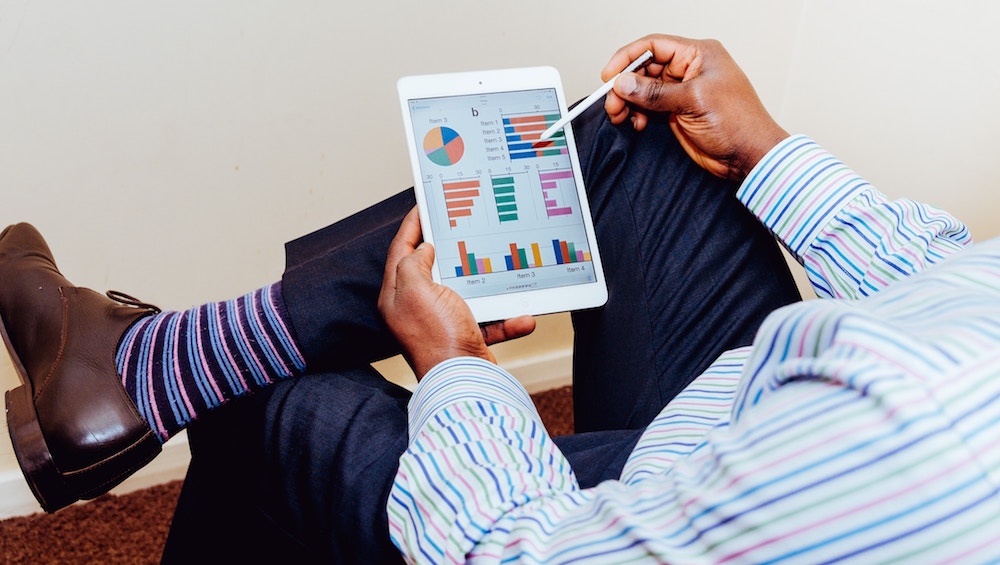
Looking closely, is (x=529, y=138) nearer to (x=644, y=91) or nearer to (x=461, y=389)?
(x=644, y=91)

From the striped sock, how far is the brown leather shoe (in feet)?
0.05

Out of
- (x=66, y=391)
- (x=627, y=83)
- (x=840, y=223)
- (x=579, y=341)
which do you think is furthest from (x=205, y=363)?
(x=840, y=223)

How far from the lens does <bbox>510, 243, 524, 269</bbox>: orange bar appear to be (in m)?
0.80

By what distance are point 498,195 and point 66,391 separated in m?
0.44

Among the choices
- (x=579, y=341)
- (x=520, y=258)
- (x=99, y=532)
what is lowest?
(x=99, y=532)

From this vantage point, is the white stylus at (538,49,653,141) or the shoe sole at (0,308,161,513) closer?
the shoe sole at (0,308,161,513)

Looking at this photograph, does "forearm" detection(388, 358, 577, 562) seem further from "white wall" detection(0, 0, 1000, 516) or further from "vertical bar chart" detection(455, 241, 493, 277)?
"white wall" detection(0, 0, 1000, 516)

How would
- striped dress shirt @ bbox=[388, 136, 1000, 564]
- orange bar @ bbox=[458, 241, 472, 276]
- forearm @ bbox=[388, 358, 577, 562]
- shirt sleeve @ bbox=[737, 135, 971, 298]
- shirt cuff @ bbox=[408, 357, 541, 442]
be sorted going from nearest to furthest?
striped dress shirt @ bbox=[388, 136, 1000, 564] → forearm @ bbox=[388, 358, 577, 562] → shirt cuff @ bbox=[408, 357, 541, 442] → shirt sleeve @ bbox=[737, 135, 971, 298] → orange bar @ bbox=[458, 241, 472, 276]

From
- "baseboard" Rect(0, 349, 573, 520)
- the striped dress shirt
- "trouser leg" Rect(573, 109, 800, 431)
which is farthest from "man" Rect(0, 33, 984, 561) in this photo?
"baseboard" Rect(0, 349, 573, 520)

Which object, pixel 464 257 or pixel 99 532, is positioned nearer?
pixel 464 257

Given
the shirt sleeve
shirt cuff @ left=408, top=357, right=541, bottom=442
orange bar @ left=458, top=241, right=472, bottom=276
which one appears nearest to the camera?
shirt cuff @ left=408, top=357, right=541, bottom=442

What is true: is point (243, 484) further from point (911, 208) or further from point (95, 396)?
point (911, 208)

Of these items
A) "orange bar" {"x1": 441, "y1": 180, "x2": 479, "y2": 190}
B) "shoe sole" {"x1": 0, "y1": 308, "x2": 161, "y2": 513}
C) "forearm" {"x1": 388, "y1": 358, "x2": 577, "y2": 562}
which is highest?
"orange bar" {"x1": 441, "y1": 180, "x2": 479, "y2": 190}

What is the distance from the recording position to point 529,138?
0.82m
